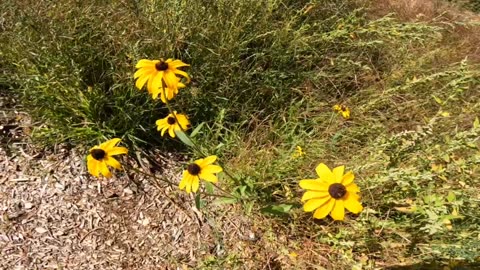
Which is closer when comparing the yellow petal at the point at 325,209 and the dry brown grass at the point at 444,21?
the yellow petal at the point at 325,209

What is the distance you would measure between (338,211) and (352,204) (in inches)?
1.9

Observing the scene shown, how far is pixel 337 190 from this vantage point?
129 centimetres

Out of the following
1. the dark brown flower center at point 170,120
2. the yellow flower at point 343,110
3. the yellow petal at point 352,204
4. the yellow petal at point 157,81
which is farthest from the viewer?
the yellow flower at point 343,110

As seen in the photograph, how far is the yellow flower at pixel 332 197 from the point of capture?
1.29 m

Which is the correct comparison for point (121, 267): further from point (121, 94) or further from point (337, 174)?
point (337, 174)

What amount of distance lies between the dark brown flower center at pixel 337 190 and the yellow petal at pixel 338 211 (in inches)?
0.7

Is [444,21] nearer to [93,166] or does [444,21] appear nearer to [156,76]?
[156,76]

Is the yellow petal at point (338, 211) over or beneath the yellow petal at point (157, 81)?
beneath

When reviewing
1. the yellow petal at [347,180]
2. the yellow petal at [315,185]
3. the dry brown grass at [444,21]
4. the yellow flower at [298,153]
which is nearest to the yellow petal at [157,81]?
the yellow petal at [315,185]

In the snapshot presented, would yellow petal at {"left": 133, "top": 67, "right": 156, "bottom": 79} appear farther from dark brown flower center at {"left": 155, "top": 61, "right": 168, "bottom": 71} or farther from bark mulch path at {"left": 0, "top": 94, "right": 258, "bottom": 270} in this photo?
bark mulch path at {"left": 0, "top": 94, "right": 258, "bottom": 270}

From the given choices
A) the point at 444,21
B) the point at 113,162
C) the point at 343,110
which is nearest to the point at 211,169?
the point at 113,162

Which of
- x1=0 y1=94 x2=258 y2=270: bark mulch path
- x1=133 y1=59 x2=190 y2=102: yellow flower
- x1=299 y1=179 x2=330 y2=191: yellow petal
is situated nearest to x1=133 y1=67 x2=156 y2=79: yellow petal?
x1=133 y1=59 x2=190 y2=102: yellow flower

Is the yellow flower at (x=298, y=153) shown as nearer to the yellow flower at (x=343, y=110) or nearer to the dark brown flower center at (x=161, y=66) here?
the yellow flower at (x=343, y=110)

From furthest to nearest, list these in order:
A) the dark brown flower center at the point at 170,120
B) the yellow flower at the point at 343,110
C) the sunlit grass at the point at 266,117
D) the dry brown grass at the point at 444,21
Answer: the dry brown grass at the point at 444,21, the yellow flower at the point at 343,110, the sunlit grass at the point at 266,117, the dark brown flower center at the point at 170,120
